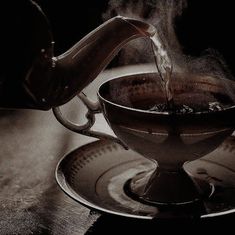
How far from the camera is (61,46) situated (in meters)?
2.56

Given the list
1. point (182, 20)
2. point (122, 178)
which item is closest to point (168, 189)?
point (122, 178)

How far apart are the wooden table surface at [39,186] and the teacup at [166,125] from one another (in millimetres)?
88

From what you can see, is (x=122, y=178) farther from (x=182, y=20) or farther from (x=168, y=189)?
(x=182, y=20)

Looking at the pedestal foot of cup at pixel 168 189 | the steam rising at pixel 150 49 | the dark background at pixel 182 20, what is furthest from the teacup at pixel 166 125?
the dark background at pixel 182 20

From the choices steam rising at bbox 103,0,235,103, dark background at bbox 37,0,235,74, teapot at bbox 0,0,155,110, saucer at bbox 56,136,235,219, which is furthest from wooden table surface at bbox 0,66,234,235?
dark background at bbox 37,0,235,74

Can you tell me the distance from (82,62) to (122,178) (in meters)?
0.20

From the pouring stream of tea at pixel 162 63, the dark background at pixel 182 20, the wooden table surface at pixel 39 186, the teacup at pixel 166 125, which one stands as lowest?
the dark background at pixel 182 20

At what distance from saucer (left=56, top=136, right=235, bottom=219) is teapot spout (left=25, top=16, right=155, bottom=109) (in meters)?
0.12

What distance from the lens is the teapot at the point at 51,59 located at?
2.34 ft

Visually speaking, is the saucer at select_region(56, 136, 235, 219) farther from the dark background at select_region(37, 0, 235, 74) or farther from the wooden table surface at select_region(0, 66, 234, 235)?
the dark background at select_region(37, 0, 235, 74)

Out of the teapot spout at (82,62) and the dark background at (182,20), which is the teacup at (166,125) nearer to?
the teapot spout at (82,62)

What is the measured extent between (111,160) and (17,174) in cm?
16

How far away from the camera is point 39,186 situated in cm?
78

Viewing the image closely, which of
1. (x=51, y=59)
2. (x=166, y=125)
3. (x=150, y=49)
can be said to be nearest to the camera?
(x=166, y=125)
